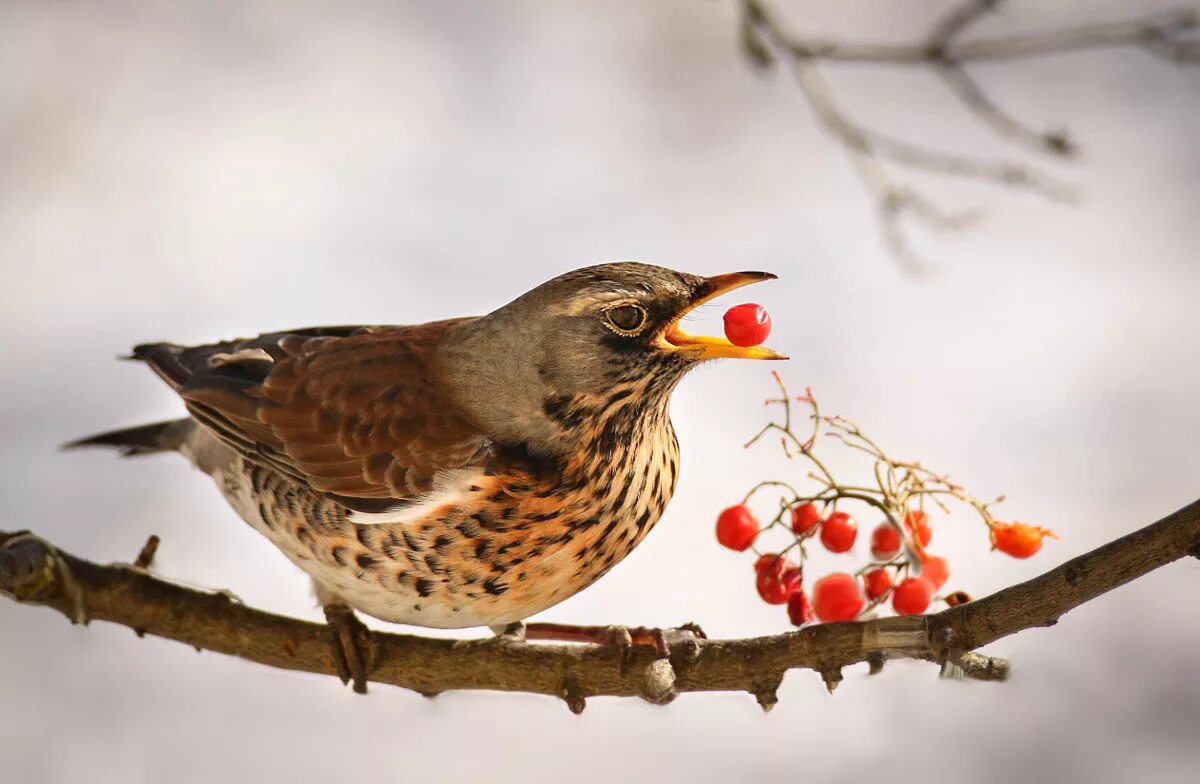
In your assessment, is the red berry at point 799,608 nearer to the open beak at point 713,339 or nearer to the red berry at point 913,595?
the red berry at point 913,595

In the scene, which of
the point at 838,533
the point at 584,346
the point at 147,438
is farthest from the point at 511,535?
the point at 147,438

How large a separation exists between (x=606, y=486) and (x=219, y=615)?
0.55m

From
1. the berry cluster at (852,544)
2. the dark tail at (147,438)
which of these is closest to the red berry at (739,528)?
the berry cluster at (852,544)

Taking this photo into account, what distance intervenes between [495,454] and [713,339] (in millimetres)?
296

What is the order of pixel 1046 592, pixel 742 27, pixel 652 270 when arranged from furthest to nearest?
pixel 742 27
pixel 652 270
pixel 1046 592

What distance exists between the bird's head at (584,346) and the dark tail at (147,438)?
0.59 metres

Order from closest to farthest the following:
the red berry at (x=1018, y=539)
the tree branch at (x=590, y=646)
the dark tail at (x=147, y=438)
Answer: the tree branch at (x=590, y=646)
the red berry at (x=1018, y=539)
the dark tail at (x=147, y=438)

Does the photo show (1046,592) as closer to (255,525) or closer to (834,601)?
(834,601)

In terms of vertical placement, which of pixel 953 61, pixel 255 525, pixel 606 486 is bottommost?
pixel 255 525

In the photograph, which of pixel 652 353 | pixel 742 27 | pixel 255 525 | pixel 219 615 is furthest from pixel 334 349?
pixel 742 27

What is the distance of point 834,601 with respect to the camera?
1.29m

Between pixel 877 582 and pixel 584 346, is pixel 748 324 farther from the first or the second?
pixel 877 582

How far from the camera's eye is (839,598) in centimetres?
129

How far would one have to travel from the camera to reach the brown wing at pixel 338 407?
1404 millimetres
